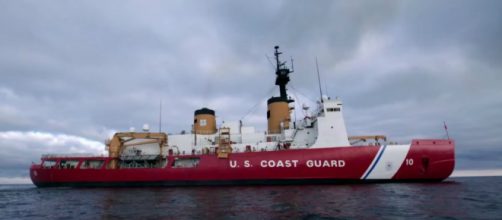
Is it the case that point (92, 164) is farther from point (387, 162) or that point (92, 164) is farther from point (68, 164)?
point (387, 162)

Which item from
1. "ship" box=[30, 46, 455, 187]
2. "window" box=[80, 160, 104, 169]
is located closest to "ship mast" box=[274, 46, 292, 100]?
"ship" box=[30, 46, 455, 187]

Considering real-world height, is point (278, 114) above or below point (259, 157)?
above

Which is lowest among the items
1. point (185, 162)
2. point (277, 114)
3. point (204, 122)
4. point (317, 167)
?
point (317, 167)

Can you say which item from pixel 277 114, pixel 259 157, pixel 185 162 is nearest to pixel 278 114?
pixel 277 114

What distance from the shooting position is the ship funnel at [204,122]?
32.3 metres

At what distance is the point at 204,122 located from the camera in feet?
106

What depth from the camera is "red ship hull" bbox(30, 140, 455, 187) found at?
1032 inches

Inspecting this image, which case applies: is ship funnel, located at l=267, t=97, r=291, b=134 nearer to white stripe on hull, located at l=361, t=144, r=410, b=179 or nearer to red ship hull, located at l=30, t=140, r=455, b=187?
red ship hull, located at l=30, t=140, r=455, b=187

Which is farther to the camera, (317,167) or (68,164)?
→ (68,164)

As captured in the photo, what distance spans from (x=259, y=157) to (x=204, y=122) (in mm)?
7975

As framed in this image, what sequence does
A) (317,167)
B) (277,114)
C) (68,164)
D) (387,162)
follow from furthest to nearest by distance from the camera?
(277,114)
(68,164)
(317,167)
(387,162)

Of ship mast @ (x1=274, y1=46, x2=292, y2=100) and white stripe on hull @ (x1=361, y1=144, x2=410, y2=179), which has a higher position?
ship mast @ (x1=274, y1=46, x2=292, y2=100)

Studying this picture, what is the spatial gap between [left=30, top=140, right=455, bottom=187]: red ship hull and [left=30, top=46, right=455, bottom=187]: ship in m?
0.08

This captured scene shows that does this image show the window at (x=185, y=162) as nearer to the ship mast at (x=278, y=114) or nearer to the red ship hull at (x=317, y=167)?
the red ship hull at (x=317, y=167)
